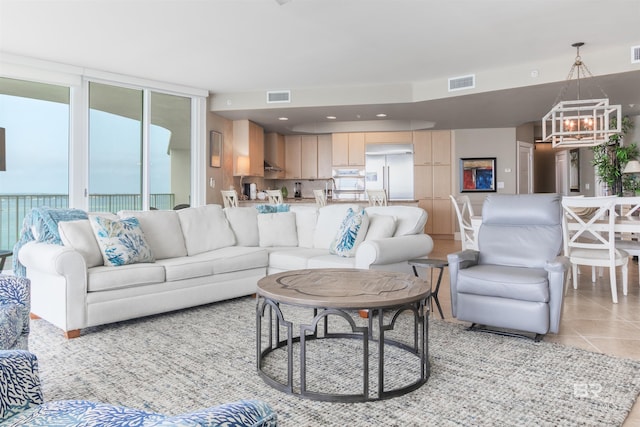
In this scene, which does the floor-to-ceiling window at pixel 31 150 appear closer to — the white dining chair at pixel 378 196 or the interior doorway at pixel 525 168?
the white dining chair at pixel 378 196

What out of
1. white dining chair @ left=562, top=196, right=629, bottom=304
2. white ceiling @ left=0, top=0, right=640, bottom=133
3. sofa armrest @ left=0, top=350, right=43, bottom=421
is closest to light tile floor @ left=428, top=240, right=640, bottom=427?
white dining chair @ left=562, top=196, right=629, bottom=304

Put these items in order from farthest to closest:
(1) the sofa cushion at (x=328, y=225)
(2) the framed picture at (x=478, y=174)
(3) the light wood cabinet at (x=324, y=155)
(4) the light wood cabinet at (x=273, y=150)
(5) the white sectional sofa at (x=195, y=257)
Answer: (3) the light wood cabinet at (x=324, y=155) < (4) the light wood cabinet at (x=273, y=150) < (2) the framed picture at (x=478, y=174) < (1) the sofa cushion at (x=328, y=225) < (5) the white sectional sofa at (x=195, y=257)

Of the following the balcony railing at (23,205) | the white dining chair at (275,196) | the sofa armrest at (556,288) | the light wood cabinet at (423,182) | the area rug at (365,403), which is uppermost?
the light wood cabinet at (423,182)

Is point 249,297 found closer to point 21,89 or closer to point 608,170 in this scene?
point 21,89

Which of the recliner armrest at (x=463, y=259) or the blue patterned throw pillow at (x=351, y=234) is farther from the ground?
the blue patterned throw pillow at (x=351, y=234)

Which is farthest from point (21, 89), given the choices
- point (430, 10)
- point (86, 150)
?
point (430, 10)

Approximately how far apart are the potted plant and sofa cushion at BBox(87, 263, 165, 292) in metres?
7.71

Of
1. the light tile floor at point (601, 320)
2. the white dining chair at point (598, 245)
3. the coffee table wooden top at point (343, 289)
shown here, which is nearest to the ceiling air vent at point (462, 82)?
the white dining chair at point (598, 245)

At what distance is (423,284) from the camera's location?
99.9 inches

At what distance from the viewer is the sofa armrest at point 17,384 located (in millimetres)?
1044

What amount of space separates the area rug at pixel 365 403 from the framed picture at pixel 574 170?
9297 mm

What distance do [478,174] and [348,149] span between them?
9.28 ft

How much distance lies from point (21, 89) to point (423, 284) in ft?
18.5

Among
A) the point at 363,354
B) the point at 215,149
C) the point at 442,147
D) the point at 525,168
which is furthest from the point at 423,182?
the point at 363,354
